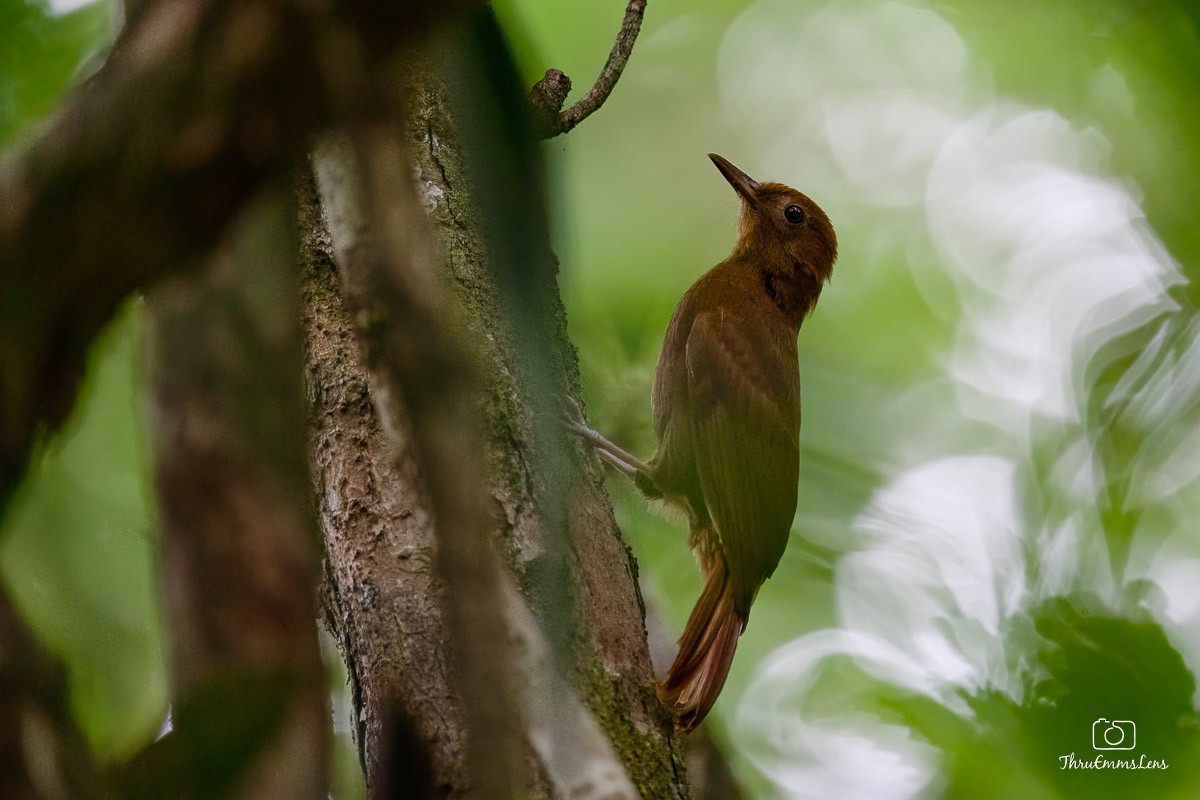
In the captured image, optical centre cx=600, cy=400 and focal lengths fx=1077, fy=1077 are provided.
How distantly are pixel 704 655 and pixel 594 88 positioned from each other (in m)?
1.33

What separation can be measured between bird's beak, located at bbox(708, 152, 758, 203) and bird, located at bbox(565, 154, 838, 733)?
0.92 ft

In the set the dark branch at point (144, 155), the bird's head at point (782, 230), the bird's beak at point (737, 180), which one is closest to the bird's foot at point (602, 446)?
the dark branch at point (144, 155)

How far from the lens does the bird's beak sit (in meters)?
4.25

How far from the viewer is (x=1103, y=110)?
4.20 meters

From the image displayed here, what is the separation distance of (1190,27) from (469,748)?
3.04 m

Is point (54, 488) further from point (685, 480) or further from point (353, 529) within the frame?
point (685, 480)

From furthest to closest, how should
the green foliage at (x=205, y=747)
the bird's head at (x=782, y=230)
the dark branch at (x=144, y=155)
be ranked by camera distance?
1. the bird's head at (x=782, y=230)
2. the green foliage at (x=205, y=747)
3. the dark branch at (x=144, y=155)

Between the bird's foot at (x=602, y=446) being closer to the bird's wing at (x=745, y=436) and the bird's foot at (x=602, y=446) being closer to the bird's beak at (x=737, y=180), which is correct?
the bird's wing at (x=745, y=436)

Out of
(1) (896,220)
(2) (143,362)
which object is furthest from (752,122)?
(2) (143,362)

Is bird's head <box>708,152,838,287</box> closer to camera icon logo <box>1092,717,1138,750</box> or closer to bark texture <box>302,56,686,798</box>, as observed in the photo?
camera icon logo <box>1092,717,1138,750</box>

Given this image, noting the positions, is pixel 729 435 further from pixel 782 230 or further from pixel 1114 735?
pixel 1114 735

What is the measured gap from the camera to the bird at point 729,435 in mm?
3012

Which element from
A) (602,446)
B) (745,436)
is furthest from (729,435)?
(602,446)

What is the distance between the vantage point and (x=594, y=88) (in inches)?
86.7
